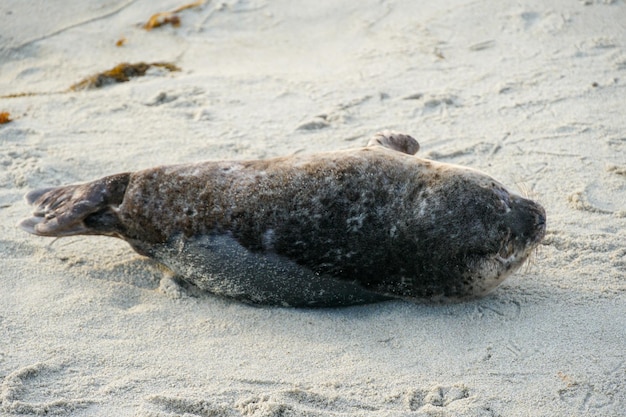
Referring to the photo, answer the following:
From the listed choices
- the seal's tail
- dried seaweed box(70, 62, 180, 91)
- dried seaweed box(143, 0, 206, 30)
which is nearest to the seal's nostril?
the seal's tail

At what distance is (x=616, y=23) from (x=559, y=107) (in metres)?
1.68

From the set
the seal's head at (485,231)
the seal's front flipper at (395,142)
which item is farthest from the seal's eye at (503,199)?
the seal's front flipper at (395,142)

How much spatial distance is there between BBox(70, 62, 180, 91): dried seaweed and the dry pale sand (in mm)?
113

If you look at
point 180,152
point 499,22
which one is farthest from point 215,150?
point 499,22

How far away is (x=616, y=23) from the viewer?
300 inches

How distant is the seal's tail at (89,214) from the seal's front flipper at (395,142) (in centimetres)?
158

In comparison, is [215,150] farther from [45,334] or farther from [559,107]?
[559,107]

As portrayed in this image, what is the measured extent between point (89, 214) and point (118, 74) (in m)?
2.71

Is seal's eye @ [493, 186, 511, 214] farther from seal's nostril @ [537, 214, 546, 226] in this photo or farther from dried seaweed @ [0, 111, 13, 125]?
dried seaweed @ [0, 111, 13, 125]

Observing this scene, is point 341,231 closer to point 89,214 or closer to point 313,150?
point 89,214

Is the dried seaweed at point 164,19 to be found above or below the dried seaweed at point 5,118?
above

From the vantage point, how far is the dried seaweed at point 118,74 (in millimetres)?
7156

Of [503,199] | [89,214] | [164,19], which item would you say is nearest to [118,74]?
[164,19]

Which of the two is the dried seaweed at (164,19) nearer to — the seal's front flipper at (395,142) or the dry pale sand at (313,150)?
the dry pale sand at (313,150)
